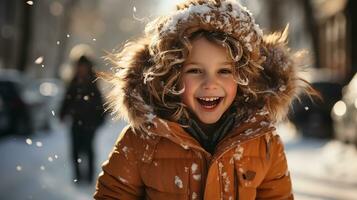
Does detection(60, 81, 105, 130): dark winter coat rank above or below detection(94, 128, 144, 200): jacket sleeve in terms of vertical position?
above

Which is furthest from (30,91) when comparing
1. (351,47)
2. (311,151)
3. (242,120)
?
(242,120)

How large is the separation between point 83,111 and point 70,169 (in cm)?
240

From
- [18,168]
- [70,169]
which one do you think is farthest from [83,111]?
[18,168]

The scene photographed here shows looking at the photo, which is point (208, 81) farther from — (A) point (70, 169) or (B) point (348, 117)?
(B) point (348, 117)

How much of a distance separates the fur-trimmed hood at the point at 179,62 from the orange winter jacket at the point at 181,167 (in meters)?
0.13

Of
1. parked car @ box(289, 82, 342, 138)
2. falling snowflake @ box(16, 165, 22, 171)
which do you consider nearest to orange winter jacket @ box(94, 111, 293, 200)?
falling snowflake @ box(16, 165, 22, 171)

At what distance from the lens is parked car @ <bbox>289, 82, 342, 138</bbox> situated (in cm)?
1658

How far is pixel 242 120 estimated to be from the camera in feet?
10.2

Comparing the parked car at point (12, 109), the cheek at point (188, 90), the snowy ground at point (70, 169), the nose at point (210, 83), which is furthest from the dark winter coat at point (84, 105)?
the parked car at point (12, 109)

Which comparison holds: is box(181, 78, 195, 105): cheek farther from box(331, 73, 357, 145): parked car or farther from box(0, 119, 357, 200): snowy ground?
box(331, 73, 357, 145): parked car

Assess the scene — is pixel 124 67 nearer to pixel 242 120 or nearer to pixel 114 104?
pixel 114 104

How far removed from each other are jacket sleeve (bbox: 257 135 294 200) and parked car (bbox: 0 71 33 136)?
12467 mm

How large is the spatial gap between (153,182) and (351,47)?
21.6 metres

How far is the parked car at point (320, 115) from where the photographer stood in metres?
16.6
